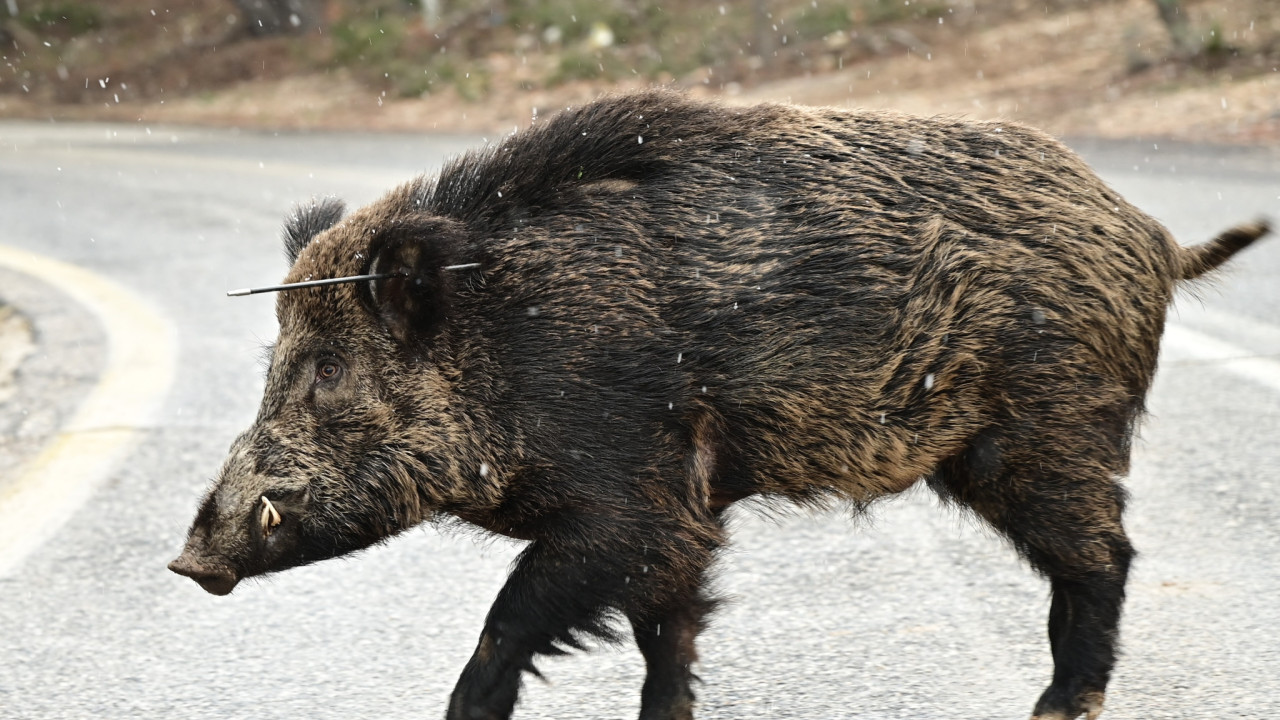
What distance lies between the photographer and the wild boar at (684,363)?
11.0 ft

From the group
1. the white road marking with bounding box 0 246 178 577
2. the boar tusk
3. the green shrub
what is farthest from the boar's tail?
the green shrub

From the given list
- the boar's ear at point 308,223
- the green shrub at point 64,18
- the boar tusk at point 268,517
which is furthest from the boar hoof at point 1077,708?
the green shrub at point 64,18

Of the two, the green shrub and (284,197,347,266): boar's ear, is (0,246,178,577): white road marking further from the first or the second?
the green shrub

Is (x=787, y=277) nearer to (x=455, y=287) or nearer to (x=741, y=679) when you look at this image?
(x=455, y=287)

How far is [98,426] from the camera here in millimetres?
6840

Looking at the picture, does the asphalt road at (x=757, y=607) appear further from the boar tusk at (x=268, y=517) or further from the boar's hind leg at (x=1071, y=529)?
the boar tusk at (x=268, y=517)

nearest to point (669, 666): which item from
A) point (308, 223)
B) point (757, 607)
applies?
point (757, 607)

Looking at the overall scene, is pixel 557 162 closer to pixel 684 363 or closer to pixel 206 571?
pixel 684 363

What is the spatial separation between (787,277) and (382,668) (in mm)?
1634

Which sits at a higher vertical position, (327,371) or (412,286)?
(412,286)

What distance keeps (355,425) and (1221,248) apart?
2.32m

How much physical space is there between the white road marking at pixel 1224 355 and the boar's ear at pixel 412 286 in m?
4.54

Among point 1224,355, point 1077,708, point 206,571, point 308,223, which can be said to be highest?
point 308,223

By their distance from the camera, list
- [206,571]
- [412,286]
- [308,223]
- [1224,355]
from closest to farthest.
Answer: [206,571], [412,286], [308,223], [1224,355]
